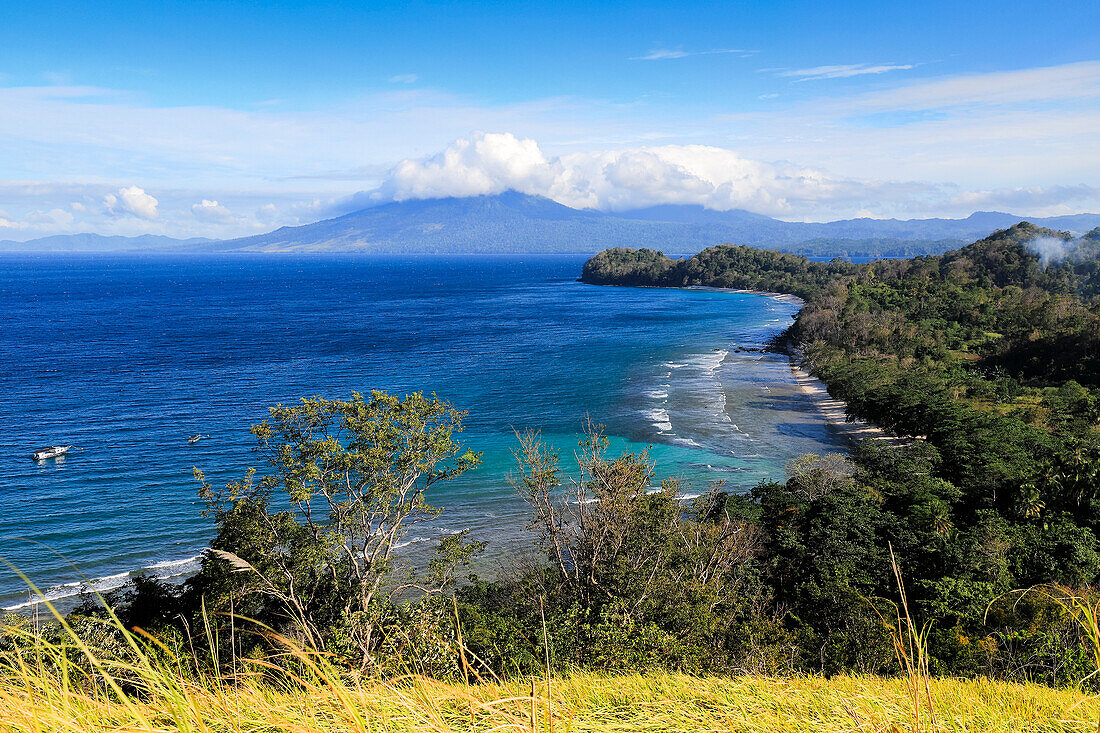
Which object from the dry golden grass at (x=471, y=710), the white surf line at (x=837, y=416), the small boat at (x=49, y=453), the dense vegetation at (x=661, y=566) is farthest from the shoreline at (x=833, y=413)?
the small boat at (x=49, y=453)

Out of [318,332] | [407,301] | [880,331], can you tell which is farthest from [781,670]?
[407,301]

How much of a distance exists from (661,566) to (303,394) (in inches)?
1544

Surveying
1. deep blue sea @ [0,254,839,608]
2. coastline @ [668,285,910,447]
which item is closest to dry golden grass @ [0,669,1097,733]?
deep blue sea @ [0,254,839,608]

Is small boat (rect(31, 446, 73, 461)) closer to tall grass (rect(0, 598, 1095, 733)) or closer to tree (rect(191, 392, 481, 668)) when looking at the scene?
tree (rect(191, 392, 481, 668))

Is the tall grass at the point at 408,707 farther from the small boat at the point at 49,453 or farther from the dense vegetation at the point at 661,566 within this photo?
the small boat at the point at 49,453

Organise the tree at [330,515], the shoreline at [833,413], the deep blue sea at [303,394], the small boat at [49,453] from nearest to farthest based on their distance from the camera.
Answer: the tree at [330,515] → the deep blue sea at [303,394] → the small boat at [49,453] → the shoreline at [833,413]

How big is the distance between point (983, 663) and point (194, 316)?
106 m

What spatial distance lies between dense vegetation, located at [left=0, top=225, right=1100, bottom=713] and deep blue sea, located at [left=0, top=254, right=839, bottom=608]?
5.11 meters

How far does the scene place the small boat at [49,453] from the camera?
110 feet

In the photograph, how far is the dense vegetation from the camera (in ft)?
40.8

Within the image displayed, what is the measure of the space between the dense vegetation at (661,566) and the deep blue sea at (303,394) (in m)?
5.11

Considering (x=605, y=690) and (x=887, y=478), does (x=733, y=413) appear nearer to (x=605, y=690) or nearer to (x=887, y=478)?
(x=887, y=478)

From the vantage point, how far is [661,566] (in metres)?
15.5

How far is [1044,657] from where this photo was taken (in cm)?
1391
